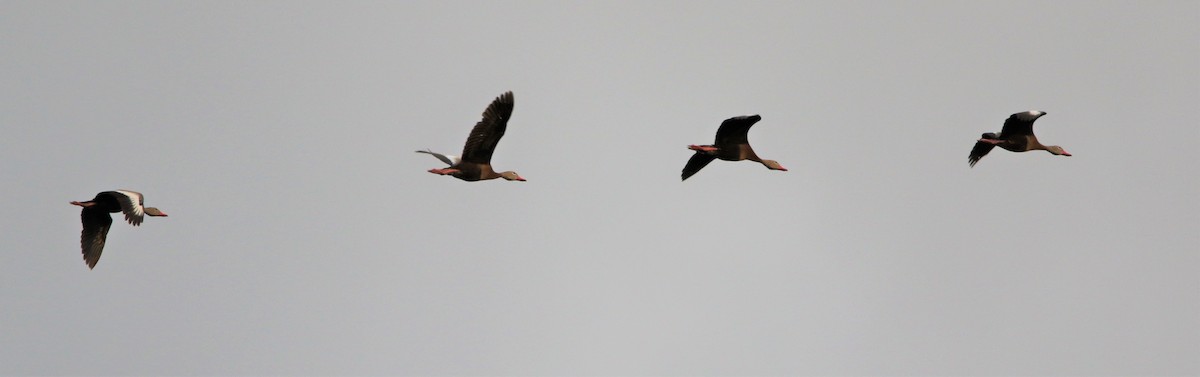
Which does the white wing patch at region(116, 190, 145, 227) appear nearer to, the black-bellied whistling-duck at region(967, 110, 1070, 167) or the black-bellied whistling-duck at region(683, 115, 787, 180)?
the black-bellied whistling-duck at region(683, 115, 787, 180)

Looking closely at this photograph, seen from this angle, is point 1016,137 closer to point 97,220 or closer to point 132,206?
point 132,206

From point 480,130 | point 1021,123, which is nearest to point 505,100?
point 480,130

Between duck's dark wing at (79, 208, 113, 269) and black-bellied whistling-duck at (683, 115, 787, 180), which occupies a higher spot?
black-bellied whistling-duck at (683, 115, 787, 180)

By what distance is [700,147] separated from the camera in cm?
3388

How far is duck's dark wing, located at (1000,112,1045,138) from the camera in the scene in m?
35.3

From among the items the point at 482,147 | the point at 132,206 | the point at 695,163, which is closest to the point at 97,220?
the point at 132,206

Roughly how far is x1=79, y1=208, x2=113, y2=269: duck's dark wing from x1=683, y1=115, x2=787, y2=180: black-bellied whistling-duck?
12.7 m

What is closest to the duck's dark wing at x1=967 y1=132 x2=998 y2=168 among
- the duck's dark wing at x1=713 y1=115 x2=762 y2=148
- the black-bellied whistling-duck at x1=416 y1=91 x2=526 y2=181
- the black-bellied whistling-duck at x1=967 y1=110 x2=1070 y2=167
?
the black-bellied whistling-duck at x1=967 y1=110 x2=1070 y2=167

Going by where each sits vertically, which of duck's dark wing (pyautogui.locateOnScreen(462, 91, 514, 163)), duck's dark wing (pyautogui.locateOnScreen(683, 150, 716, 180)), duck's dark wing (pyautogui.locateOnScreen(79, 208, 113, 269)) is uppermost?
duck's dark wing (pyautogui.locateOnScreen(462, 91, 514, 163))

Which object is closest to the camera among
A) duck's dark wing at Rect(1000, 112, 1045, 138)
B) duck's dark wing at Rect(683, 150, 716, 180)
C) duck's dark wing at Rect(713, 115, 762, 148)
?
duck's dark wing at Rect(713, 115, 762, 148)

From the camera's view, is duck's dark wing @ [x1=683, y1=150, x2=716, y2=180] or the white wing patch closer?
the white wing patch

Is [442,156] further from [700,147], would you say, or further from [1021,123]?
[1021,123]

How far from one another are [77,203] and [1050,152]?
22.0 meters

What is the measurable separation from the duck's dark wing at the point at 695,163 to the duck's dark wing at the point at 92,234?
12.8 metres
